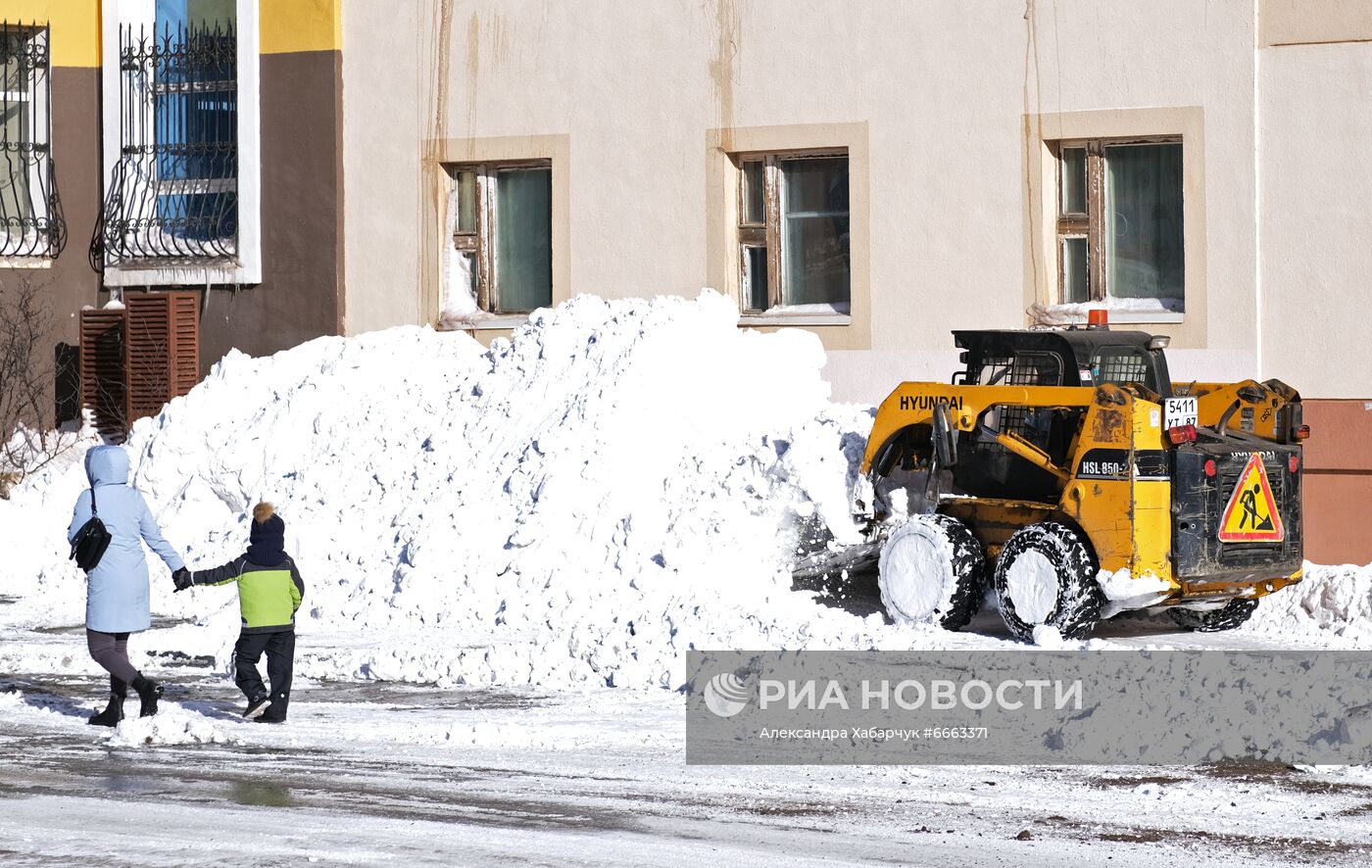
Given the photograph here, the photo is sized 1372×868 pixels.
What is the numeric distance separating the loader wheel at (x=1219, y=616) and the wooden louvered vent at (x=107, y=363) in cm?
1158

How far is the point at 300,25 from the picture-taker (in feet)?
65.2

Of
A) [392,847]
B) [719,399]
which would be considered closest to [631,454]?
[719,399]

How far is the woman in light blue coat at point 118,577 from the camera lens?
1087 centimetres

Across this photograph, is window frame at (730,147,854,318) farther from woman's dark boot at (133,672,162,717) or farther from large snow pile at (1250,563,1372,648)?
woman's dark boot at (133,672,162,717)

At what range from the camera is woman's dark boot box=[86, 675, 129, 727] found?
10.8 meters

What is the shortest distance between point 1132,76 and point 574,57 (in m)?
5.47

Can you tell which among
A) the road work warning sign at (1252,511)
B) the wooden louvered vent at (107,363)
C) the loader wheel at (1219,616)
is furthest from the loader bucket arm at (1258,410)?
the wooden louvered vent at (107,363)

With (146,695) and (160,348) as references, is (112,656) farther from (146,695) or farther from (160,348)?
(160,348)

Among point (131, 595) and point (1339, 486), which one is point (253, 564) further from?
point (1339, 486)

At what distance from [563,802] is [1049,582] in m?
4.87

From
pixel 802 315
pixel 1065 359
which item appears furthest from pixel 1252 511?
pixel 802 315

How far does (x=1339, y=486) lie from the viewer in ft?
51.0

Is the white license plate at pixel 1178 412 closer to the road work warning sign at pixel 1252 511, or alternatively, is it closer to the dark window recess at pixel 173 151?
the road work warning sign at pixel 1252 511

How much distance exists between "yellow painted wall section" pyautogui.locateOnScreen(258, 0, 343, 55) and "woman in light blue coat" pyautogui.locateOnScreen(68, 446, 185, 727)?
31.3 feet
